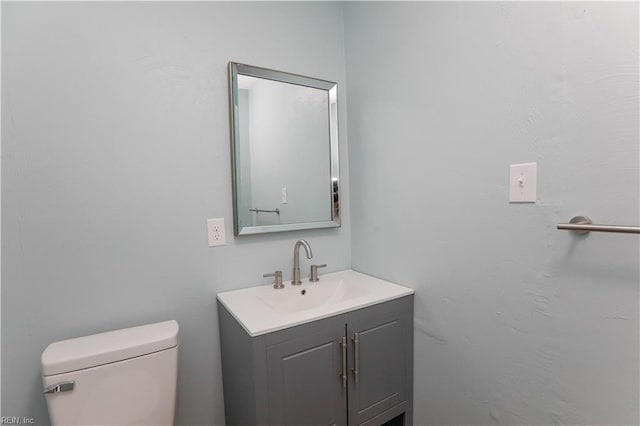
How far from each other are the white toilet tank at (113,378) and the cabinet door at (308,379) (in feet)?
1.30

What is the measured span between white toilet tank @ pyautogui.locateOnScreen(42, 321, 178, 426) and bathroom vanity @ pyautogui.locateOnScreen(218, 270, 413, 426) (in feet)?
0.84

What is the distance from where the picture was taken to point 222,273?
4.64 feet

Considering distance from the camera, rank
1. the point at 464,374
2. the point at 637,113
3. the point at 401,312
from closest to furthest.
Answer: the point at 637,113, the point at 464,374, the point at 401,312

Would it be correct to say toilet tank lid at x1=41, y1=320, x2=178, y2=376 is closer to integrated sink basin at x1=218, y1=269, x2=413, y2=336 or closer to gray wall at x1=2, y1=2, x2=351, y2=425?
gray wall at x1=2, y1=2, x2=351, y2=425

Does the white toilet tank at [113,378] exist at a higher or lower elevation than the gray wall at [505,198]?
lower

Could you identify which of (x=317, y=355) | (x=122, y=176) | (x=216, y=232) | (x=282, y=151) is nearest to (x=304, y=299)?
(x=317, y=355)

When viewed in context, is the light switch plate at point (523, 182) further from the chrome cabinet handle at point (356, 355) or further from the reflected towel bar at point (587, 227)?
the chrome cabinet handle at point (356, 355)

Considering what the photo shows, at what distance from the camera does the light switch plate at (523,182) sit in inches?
37.8

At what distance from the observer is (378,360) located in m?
1.29

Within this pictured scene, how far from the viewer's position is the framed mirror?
4.68ft

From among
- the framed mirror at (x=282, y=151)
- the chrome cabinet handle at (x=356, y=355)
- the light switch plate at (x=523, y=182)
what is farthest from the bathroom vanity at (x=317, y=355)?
the light switch plate at (x=523, y=182)

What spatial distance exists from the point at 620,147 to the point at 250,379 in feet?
4.17

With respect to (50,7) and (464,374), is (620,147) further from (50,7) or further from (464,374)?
(50,7)

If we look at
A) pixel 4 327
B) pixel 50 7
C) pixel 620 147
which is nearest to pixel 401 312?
pixel 620 147
